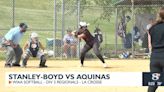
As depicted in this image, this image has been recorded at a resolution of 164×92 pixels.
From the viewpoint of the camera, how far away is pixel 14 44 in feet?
59.5

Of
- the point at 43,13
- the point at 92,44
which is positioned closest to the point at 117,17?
the point at 92,44

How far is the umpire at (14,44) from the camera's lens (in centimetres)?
1802

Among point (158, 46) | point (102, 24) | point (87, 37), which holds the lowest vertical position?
point (158, 46)

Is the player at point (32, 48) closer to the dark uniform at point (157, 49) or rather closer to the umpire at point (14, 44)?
the umpire at point (14, 44)

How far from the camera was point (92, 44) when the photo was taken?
18.2 meters

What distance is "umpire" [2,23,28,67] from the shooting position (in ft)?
59.1

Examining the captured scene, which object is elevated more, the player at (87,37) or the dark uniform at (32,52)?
the player at (87,37)

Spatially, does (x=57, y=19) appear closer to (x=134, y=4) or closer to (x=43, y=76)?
(x=134, y=4)

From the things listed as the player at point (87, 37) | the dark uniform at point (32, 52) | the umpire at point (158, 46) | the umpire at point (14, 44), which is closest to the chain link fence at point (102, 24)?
the umpire at point (14, 44)

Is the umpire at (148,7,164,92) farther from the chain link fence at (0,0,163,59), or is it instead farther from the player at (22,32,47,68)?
the chain link fence at (0,0,163,59)

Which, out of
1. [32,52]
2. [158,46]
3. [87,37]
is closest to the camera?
[158,46]

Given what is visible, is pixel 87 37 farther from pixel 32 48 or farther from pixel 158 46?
pixel 158 46

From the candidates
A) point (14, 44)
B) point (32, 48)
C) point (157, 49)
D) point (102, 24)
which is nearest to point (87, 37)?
point (32, 48)

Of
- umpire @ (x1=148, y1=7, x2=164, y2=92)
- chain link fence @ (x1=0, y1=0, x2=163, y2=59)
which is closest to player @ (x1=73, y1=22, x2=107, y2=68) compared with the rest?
chain link fence @ (x1=0, y1=0, x2=163, y2=59)
